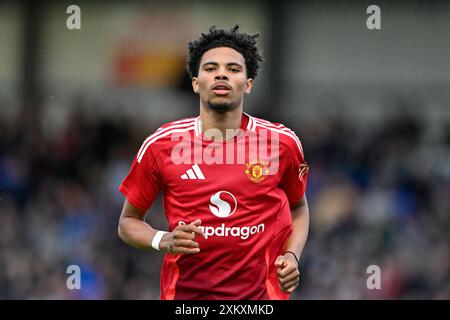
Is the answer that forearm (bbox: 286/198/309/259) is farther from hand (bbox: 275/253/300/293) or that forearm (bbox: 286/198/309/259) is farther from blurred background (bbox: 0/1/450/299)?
blurred background (bbox: 0/1/450/299)

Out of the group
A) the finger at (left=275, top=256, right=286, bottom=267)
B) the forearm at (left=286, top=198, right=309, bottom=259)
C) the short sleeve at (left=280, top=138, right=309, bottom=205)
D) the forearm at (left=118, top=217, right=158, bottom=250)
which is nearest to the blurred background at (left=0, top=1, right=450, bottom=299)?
the forearm at (left=286, top=198, right=309, bottom=259)

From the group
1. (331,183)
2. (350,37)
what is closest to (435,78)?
(350,37)

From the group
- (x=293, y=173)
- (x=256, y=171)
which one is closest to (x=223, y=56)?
(x=256, y=171)

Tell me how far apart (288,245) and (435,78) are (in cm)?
1145

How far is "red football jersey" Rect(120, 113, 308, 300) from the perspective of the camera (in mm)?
5930

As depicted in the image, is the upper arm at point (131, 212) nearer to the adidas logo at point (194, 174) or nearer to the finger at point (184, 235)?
the adidas logo at point (194, 174)

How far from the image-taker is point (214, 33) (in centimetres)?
620

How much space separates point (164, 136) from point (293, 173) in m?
0.82

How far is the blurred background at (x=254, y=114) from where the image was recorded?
12844 mm

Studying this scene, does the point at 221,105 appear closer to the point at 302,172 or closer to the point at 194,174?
the point at 194,174

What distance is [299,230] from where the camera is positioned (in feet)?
20.5

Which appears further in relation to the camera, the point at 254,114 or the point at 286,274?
the point at 254,114

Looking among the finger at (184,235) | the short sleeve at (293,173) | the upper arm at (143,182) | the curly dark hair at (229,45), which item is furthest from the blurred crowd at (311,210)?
the finger at (184,235)

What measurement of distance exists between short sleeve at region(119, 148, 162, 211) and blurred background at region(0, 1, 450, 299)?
6.26m
